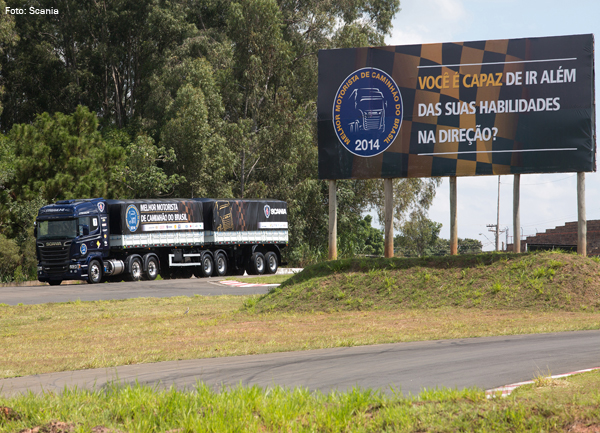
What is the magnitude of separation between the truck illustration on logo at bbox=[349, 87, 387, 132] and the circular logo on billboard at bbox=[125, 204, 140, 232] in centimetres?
1743

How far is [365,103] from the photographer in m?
20.0

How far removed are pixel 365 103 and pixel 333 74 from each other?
138 cm

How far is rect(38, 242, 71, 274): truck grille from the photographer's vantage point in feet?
103

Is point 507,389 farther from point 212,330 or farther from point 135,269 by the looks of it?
point 135,269

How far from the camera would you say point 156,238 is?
1379 inches

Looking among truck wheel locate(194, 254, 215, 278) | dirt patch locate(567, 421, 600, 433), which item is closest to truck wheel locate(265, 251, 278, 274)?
truck wheel locate(194, 254, 215, 278)

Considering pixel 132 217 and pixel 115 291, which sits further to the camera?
pixel 132 217

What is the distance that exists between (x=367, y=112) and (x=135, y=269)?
1886 cm

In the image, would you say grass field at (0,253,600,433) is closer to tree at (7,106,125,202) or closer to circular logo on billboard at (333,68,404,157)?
circular logo on billboard at (333,68,404,157)

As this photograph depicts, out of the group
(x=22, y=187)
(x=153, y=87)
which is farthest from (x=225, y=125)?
(x=22, y=187)

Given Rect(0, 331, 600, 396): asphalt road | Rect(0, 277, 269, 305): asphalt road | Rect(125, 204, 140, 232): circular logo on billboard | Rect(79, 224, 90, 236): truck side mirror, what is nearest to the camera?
Rect(0, 331, 600, 396): asphalt road

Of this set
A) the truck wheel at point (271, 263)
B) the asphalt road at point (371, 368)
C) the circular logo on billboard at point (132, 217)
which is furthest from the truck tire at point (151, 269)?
the asphalt road at point (371, 368)

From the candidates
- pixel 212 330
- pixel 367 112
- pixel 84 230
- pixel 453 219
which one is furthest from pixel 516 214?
pixel 84 230

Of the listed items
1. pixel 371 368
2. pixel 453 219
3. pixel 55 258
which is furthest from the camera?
pixel 55 258
